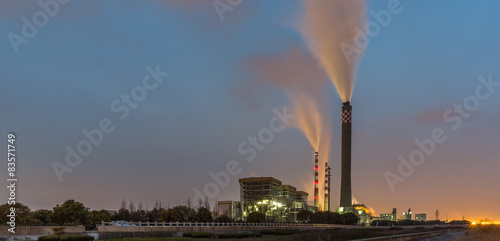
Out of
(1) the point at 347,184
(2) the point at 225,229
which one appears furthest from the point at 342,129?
(2) the point at 225,229

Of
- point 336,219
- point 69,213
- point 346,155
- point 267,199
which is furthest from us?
point 346,155

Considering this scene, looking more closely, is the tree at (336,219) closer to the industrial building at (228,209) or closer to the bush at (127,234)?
the industrial building at (228,209)

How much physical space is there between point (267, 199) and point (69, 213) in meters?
125

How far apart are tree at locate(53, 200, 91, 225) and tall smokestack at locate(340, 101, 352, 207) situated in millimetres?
134942

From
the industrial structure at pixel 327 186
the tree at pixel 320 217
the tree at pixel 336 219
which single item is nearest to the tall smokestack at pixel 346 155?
the industrial structure at pixel 327 186

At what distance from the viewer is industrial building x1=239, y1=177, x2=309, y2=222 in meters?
160

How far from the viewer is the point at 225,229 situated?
1999 inches

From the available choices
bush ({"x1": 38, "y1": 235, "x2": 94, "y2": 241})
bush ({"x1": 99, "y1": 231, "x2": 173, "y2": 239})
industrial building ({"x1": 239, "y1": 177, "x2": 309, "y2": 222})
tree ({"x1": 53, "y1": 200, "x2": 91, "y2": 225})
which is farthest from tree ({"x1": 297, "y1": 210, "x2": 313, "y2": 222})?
bush ({"x1": 38, "y1": 235, "x2": 94, "y2": 241})

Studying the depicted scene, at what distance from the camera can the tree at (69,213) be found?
42.7 metres

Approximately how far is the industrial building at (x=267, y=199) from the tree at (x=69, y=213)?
373 feet

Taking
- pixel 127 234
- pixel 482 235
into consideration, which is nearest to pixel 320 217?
pixel 482 235

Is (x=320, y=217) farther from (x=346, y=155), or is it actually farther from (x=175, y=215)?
(x=175, y=215)

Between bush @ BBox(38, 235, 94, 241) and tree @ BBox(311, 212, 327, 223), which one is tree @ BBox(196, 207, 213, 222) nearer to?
bush @ BBox(38, 235, 94, 241)

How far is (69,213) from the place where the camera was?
43.0m
